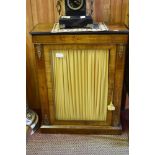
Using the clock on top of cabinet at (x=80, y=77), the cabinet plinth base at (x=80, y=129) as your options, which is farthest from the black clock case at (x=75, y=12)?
the cabinet plinth base at (x=80, y=129)

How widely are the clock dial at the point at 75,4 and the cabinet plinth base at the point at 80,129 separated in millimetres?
1032

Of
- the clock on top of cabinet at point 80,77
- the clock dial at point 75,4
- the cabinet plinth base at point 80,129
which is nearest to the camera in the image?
the clock on top of cabinet at point 80,77

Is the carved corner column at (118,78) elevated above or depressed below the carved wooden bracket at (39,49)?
below

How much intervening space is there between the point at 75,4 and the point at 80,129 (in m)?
1.08

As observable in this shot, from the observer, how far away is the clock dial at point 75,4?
64.3 inches

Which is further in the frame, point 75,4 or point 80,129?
point 80,129

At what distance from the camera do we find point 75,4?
1.64 m

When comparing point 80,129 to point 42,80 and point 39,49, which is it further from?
point 39,49

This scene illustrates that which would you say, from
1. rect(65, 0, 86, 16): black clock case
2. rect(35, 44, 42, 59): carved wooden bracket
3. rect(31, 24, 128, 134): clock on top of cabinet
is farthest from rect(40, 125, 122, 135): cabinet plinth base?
rect(65, 0, 86, 16): black clock case

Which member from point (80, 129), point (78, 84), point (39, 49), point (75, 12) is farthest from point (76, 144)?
point (75, 12)

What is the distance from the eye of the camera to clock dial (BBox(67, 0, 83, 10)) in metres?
1.63

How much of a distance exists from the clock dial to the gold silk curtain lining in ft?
1.19

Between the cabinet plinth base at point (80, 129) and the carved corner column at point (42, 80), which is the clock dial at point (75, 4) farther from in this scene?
the cabinet plinth base at point (80, 129)
